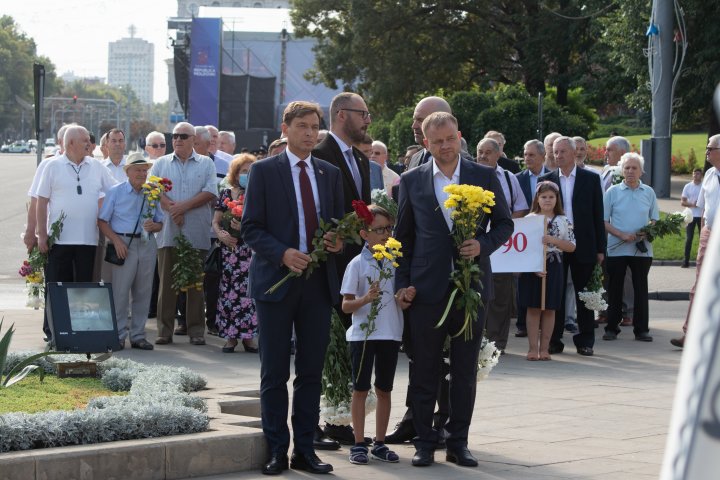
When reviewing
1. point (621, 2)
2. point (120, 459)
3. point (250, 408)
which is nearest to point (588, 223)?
point (250, 408)

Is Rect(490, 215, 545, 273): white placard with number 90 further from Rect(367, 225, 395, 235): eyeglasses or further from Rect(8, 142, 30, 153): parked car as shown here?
Rect(8, 142, 30, 153): parked car

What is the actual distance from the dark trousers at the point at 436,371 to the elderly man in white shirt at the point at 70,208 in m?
5.73

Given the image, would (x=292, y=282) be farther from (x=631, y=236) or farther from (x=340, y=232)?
(x=631, y=236)

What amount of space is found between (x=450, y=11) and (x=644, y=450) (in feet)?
144

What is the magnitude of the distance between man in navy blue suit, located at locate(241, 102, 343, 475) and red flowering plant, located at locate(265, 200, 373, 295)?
4 cm

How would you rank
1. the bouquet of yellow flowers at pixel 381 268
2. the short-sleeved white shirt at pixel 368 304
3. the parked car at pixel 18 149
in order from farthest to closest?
the parked car at pixel 18 149 < the short-sleeved white shirt at pixel 368 304 < the bouquet of yellow flowers at pixel 381 268

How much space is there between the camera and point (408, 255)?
23.7ft

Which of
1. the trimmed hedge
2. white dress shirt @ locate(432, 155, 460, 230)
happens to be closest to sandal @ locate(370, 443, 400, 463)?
the trimmed hedge

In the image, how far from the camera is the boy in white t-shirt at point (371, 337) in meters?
7.21

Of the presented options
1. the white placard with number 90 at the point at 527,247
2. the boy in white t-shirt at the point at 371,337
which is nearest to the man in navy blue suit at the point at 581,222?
the white placard with number 90 at the point at 527,247

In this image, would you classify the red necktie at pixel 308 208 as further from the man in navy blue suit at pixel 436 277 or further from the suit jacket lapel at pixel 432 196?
the suit jacket lapel at pixel 432 196

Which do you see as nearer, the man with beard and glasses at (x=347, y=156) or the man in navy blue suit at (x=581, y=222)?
the man with beard and glasses at (x=347, y=156)

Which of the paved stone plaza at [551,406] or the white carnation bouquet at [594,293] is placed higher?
the white carnation bouquet at [594,293]

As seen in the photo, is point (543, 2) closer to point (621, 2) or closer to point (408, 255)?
point (621, 2)
